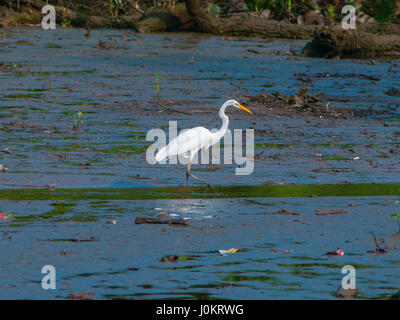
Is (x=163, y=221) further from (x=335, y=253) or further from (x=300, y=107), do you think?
(x=300, y=107)

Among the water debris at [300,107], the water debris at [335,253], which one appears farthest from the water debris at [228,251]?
the water debris at [300,107]

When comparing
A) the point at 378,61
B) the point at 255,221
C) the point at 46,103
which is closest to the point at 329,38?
the point at 378,61

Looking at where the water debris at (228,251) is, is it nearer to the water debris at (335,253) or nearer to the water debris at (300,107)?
the water debris at (335,253)

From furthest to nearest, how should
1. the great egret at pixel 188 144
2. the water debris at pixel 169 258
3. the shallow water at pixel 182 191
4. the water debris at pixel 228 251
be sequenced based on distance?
1. the great egret at pixel 188 144
2. the water debris at pixel 228 251
3. the water debris at pixel 169 258
4. the shallow water at pixel 182 191

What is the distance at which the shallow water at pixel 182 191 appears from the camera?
657 centimetres

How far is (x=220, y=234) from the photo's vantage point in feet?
25.9

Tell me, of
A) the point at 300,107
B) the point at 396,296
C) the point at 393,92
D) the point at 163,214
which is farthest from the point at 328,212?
the point at 393,92

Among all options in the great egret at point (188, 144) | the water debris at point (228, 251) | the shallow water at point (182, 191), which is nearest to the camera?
the shallow water at point (182, 191)

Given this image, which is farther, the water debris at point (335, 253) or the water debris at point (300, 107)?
the water debris at point (300, 107)

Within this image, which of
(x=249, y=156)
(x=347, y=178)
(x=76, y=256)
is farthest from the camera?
(x=249, y=156)

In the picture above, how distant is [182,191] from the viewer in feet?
32.6
